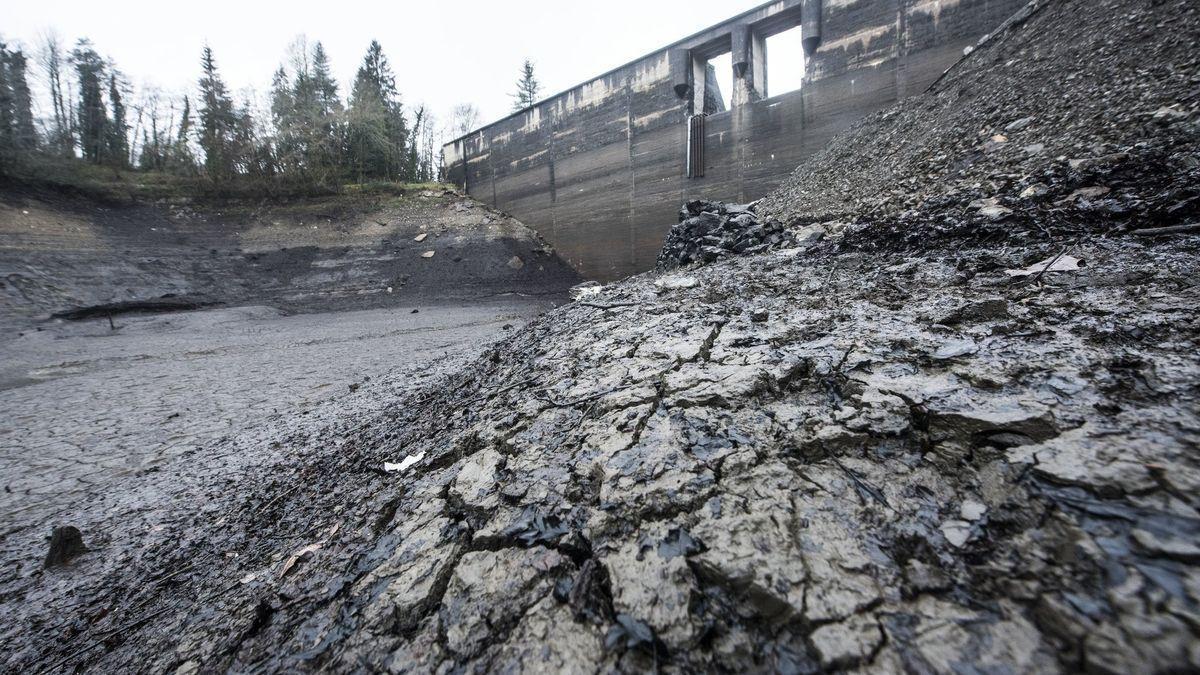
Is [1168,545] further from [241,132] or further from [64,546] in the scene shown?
[241,132]

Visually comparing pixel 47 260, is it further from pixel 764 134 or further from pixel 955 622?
pixel 764 134

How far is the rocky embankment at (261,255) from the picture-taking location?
10.9 meters

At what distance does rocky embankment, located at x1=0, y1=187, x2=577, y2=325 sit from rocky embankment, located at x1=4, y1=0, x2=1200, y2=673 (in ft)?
39.1

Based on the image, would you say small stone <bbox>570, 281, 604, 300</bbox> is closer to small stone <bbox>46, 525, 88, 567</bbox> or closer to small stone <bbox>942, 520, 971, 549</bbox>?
small stone <bbox>46, 525, 88, 567</bbox>

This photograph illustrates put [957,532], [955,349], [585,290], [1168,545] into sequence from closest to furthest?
1. [1168,545]
2. [957,532]
3. [955,349]
4. [585,290]

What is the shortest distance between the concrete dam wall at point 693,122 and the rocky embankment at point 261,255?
1.98 meters

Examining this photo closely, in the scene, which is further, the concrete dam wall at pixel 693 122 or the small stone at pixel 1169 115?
the concrete dam wall at pixel 693 122

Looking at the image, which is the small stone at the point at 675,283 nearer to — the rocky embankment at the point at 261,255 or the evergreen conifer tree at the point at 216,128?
the rocky embankment at the point at 261,255

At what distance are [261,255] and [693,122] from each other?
48.1 feet

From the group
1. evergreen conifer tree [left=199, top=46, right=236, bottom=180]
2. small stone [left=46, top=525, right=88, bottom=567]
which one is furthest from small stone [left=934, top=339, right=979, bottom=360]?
evergreen conifer tree [left=199, top=46, right=236, bottom=180]

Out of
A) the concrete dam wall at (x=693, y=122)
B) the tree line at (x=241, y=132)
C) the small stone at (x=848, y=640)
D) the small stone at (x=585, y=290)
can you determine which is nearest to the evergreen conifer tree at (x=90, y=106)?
the tree line at (x=241, y=132)

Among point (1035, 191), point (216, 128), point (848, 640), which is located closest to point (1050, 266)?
point (1035, 191)

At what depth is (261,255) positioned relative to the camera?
47.1ft

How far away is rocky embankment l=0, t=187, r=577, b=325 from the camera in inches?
431
